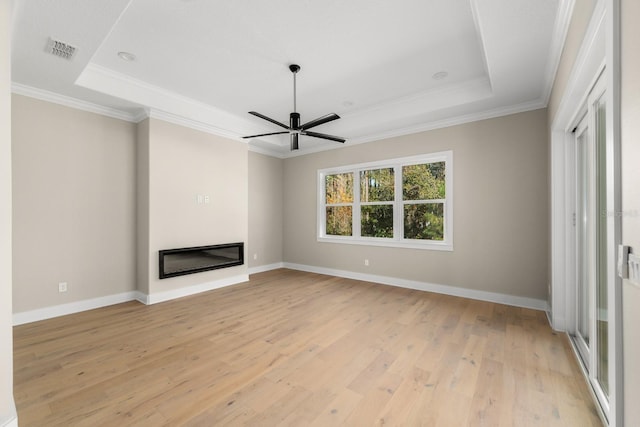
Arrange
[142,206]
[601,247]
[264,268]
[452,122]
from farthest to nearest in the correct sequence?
1. [264,268]
2. [452,122]
3. [142,206]
4. [601,247]

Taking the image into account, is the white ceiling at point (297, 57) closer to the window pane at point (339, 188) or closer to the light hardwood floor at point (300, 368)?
the window pane at point (339, 188)

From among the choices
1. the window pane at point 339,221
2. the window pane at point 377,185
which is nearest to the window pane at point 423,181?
the window pane at point 377,185

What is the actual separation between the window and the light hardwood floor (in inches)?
52.5

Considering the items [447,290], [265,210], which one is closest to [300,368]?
[447,290]

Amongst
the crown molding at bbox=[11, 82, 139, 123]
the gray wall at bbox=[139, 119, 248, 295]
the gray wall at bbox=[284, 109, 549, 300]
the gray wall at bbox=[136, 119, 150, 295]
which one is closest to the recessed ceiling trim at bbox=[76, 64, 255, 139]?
the gray wall at bbox=[139, 119, 248, 295]

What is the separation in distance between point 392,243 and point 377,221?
53cm

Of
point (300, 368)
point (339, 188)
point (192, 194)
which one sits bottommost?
point (300, 368)

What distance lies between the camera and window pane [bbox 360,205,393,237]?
5.00m

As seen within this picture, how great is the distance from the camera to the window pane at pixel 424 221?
4426mm

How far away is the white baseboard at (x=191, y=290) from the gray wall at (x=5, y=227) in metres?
2.50

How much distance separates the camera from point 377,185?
16.9ft

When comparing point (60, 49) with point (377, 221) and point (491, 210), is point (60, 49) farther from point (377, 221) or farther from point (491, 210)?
point (491, 210)

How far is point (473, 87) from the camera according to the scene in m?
3.58

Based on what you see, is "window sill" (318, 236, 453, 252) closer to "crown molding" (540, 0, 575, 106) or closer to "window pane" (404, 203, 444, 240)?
"window pane" (404, 203, 444, 240)
